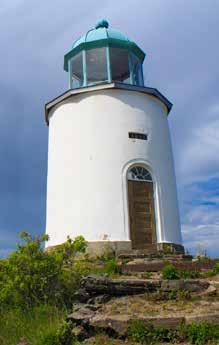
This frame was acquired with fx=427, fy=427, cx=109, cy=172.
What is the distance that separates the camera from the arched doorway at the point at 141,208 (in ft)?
42.0

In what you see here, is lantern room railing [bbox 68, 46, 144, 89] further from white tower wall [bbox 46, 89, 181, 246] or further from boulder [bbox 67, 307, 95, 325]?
boulder [bbox 67, 307, 95, 325]

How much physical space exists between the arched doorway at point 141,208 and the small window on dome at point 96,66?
12.9 feet

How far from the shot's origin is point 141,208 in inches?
516

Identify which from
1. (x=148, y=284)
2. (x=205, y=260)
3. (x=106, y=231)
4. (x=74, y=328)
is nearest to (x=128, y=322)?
(x=74, y=328)

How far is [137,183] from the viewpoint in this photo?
43.4 ft

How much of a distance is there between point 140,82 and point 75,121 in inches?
130

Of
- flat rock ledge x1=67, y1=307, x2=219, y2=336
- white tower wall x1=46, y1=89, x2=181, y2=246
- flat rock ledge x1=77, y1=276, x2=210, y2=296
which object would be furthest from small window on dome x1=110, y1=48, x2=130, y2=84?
flat rock ledge x1=67, y1=307, x2=219, y2=336

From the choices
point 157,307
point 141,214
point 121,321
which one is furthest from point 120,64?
point 121,321

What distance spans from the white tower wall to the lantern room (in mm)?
1202

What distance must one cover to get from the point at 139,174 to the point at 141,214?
1279 millimetres

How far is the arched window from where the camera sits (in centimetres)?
1327

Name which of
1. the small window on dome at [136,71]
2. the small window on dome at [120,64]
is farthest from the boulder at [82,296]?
the small window on dome at [120,64]

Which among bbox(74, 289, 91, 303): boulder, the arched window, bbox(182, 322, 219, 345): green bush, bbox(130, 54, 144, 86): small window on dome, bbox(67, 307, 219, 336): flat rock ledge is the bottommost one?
bbox(182, 322, 219, 345): green bush

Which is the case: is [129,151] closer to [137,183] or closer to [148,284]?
[137,183]
